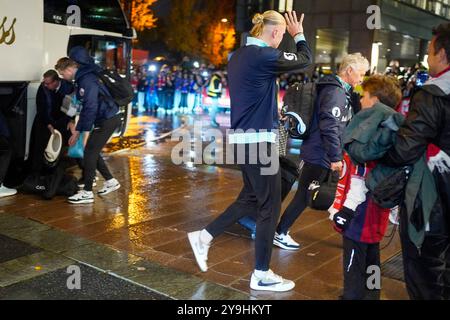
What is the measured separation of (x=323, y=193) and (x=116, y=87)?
118 inches

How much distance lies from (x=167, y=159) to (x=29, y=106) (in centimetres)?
300

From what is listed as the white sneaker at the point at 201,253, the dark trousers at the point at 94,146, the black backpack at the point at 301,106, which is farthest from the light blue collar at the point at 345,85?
the dark trousers at the point at 94,146

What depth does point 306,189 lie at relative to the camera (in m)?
4.84

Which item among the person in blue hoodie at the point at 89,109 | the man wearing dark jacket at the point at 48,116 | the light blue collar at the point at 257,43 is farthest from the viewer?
the man wearing dark jacket at the point at 48,116

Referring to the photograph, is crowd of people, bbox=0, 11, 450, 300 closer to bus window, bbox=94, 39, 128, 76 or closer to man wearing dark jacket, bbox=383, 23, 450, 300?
man wearing dark jacket, bbox=383, 23, 450, 300

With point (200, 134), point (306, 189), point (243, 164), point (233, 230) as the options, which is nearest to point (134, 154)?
point (200, 134)

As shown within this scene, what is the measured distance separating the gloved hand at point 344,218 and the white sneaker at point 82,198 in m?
3.67

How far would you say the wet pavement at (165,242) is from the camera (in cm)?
398

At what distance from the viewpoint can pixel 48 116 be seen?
674 cm

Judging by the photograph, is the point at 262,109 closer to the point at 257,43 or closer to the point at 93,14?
the point at 257,43

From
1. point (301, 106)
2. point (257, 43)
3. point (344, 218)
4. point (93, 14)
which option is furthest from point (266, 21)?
point (93, 14)

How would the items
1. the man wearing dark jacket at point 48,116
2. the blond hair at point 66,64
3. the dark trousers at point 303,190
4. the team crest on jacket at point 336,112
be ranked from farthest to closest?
the man wearing dark jacket at point 48,116, the blond hair at point 66,64, the dark trousers at point 303,190, the team crest on jacket at point 336,112

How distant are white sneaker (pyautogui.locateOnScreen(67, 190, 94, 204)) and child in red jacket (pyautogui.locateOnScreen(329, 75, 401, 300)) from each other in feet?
11.9

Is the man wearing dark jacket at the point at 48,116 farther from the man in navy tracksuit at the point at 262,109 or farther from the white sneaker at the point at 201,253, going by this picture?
the man in navy tracksuit at the point at 262,109
